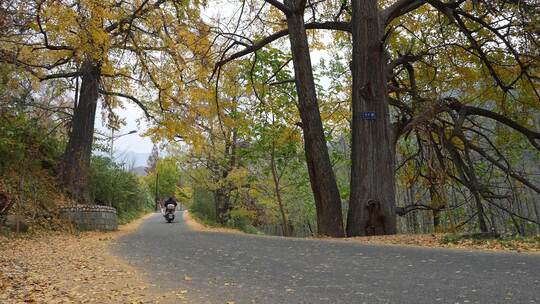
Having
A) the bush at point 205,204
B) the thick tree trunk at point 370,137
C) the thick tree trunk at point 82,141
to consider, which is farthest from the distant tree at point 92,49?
the bush at point 205,204

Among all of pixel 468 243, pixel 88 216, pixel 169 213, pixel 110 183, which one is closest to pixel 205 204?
pixel 169 213

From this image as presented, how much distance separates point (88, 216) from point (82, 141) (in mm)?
2972

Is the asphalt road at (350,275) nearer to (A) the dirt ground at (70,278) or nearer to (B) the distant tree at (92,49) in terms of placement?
(A) the dirt ground at (70,278)

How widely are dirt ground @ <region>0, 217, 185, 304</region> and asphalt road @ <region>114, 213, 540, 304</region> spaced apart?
253mm

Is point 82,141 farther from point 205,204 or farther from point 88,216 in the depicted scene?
point 205,204

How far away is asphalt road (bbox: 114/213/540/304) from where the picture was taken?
11.1 feet

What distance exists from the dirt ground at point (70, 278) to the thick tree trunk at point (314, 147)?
4277 millimetres

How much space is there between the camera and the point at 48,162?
15602 mm

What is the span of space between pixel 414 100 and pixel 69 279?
864cm

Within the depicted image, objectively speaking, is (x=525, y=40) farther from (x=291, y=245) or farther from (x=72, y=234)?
(x=72, y=234)

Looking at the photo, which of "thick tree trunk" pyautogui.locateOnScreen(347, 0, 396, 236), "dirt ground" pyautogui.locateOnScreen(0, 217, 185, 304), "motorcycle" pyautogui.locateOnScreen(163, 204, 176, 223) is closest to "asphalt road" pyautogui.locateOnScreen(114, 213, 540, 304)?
"dirt ground" pyautogui.locateOnScreen(0, 217, 185, 304)

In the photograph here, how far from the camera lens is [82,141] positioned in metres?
14.8

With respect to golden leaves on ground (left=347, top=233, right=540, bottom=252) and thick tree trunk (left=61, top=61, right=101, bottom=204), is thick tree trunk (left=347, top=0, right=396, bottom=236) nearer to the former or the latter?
golden leaves on ground (left=347, top=233, right=540, bottom=252)

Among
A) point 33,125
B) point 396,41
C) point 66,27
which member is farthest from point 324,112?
point 33,125
